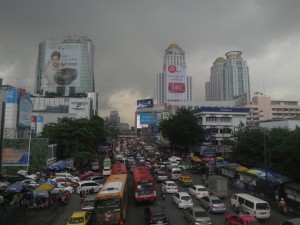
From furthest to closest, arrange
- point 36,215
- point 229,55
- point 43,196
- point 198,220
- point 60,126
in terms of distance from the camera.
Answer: point 229,55 → point 60,126 → point 43,196 → point 36,215 → point 198,220

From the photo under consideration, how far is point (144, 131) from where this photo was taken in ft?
579

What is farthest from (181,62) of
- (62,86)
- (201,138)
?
(201,138)

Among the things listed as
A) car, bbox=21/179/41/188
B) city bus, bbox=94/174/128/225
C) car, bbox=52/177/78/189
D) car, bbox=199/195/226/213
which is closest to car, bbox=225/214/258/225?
car, bbox=199/195/226/213

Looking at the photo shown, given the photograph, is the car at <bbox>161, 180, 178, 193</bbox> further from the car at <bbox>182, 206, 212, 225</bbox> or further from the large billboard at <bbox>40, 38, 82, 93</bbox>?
the large billboard at <bbox>40, 38, 82, 93</bbox>

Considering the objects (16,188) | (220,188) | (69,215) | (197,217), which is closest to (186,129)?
(220,188)

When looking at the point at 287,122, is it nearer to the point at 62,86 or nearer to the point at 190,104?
the point at 190,104

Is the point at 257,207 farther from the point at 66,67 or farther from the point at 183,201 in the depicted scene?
the point at 66,67

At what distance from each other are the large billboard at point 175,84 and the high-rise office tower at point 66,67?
147 ft

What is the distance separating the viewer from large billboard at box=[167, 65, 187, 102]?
481ft

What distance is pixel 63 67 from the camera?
147250 mm

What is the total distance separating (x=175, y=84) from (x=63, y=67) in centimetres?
6075

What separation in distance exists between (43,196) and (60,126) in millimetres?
28557

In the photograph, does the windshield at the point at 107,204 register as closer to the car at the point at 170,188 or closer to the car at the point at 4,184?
the car at the point at 170,188

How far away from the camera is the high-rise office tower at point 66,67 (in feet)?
477
